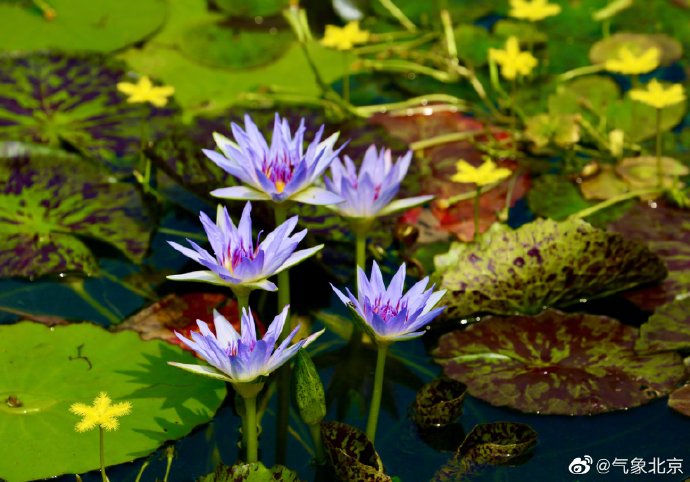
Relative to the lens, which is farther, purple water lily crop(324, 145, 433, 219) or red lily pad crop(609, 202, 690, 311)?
red lily pad crop(609, 202, 690, 311)

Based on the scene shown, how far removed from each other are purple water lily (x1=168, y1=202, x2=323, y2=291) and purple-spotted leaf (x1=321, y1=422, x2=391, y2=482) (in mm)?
350

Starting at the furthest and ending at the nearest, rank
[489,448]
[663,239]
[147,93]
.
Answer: [147,93] → [663,239] → [489,448]

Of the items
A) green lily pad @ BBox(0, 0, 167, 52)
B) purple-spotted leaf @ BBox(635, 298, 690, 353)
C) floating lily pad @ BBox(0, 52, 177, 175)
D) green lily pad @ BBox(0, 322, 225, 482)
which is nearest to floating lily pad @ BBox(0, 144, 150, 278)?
floating lily pad @ BBox(0, 52, 177, 175)

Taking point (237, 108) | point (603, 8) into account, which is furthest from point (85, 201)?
point (603, 8)

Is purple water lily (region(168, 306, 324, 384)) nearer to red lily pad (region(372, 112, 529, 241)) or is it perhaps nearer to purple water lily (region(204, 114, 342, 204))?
purple water lily (region(204, 114, 342, 204))

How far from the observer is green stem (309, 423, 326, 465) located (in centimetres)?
222

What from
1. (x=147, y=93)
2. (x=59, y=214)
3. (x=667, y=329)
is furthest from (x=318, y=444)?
(x=147, y=93)

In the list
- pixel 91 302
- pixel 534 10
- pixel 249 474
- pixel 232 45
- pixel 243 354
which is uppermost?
pixel 534 10

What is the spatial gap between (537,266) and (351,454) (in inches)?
32.3

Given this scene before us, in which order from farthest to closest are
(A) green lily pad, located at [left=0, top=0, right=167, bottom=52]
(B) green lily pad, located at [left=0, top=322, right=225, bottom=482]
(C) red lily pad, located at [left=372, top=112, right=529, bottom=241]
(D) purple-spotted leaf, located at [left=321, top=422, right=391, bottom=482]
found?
(A) green lily pad, located at [left=0, top=0, right=167, bottom=52] < (C) red lily pad, located at [left=372, top=112, right=529, bottom=241] < (B) green lily pad, located at [left=0, top=322, right=225, bottom=482] < (D) purple-spotted leaf, located at [left=321, top=422, right=391, bottom=482]

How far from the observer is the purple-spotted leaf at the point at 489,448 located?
222cm

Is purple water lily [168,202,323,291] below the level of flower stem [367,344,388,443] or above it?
above

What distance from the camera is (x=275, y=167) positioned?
235cm

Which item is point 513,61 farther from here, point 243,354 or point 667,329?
point 243,354
